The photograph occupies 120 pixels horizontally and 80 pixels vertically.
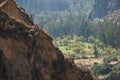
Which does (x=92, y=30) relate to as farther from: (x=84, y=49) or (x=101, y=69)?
(x=101, y=69)

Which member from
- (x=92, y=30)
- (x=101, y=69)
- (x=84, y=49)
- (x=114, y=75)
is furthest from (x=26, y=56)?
(x=92, y=30)

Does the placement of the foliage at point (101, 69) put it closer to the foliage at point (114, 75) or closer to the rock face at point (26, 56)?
the foliage at point (114, 75)

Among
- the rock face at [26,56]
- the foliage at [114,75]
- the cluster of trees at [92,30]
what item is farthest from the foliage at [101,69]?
the rock face at [26,56]

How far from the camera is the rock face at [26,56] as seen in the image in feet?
66.0

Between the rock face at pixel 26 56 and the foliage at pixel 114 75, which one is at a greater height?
the rock face at pixel 26 56

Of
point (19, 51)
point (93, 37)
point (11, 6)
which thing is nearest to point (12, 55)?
point (19, 51)

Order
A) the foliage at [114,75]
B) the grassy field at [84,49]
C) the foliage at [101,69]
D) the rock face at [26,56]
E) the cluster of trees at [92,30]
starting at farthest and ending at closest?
1. the cluster of trees at [92,30]
2. the grassy field at [84,49]
3. the foliage at [101,69]
4. the foliage at [114,75]
5. the rock face at [26,56]

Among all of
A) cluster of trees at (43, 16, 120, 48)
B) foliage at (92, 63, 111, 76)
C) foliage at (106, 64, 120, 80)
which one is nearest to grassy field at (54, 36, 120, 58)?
cluster of trees at (43, 16, 120, 48)

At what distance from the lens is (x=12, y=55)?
2039 cm

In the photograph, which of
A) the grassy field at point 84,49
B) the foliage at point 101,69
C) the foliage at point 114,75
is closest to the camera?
the foliage at point 114,75

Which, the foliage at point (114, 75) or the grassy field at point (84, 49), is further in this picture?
the grassy field at point (84, 49)

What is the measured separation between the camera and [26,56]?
2086 cm

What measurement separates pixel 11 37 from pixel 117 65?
74026 mm

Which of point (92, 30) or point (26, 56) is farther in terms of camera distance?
point (92, 30)
